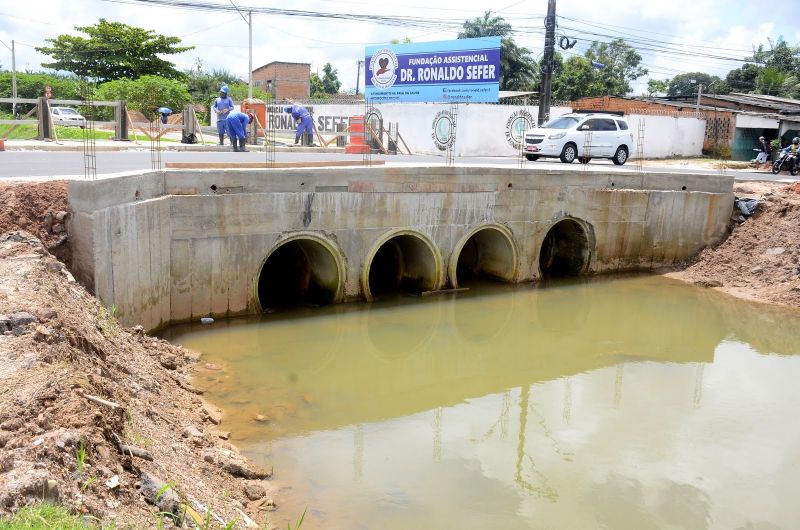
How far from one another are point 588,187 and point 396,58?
15818mm

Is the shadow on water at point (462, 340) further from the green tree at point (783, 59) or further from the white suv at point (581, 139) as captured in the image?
the green tree at point (783, 59)

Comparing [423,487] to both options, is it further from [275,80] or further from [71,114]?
[275,80]

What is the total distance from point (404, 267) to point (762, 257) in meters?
8.45

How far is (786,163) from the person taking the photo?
22.9m

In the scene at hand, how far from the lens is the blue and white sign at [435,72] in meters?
27.2

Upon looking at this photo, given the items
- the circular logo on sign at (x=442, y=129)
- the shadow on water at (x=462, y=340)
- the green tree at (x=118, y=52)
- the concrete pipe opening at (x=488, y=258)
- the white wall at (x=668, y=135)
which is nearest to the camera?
the shadow on water at (x=462, y=340)

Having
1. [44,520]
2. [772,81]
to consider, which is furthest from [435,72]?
[44,520]

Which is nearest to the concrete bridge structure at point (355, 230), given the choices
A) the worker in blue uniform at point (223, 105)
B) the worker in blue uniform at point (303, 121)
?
the worker in blue uniform at point (223, 105)

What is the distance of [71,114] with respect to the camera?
38.3 m

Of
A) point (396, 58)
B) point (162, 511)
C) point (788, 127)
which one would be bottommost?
point (162, 511)

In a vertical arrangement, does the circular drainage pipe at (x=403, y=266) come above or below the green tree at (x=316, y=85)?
below

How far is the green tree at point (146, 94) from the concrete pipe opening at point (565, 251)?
75.4 feet

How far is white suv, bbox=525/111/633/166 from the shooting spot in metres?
20.8

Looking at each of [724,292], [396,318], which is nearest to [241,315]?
[396,318]
